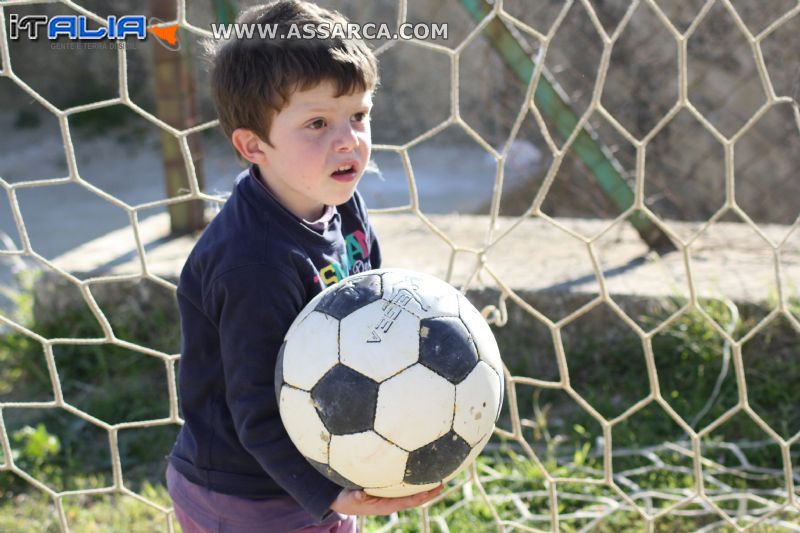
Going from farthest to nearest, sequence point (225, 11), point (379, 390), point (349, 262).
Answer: point (225, 11), point (349, 262), point (379, 390)

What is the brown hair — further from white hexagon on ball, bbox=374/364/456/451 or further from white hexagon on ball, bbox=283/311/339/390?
white hexagon on ball, bbox=374/364/456/451

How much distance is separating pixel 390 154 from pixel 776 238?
3551 millimetres

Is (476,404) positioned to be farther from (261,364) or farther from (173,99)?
(173,99)

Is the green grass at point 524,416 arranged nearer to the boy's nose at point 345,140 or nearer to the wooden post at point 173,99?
the wooden post at point 173,99

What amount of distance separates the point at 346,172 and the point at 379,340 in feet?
0.90

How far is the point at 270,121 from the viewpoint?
1.50 meters

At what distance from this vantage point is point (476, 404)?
4.73 ft

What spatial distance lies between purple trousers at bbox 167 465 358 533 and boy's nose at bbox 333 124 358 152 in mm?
550

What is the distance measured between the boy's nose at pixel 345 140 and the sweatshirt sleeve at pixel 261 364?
8.2 inches

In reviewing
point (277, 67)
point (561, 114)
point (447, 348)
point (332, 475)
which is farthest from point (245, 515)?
point (561, 114)

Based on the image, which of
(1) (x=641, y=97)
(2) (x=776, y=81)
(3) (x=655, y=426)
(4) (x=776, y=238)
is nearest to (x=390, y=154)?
(1) (x=641, y=97)

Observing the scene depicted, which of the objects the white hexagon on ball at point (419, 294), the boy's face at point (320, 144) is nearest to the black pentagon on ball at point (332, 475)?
the white hexagon on ball at point (419, 294)

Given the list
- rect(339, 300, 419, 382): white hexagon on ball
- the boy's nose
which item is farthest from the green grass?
the boy's nose

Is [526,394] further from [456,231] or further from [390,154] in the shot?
[390,154]
